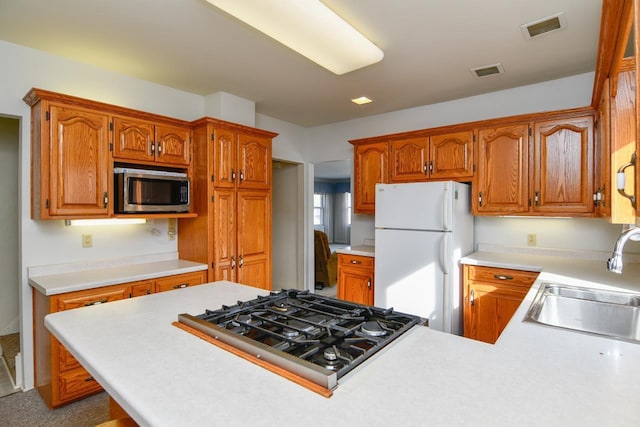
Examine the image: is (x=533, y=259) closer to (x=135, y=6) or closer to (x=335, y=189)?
(x=135, y=6)

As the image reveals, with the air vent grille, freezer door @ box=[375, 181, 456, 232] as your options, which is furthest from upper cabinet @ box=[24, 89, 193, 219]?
the air vent grille

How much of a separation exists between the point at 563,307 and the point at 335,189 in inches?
395

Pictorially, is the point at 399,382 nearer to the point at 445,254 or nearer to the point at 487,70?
the point at 445,254

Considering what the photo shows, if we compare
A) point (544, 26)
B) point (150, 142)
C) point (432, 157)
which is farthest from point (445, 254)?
point (150, 142)

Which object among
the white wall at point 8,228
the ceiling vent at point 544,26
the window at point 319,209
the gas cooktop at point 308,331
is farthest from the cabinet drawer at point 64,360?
the window at point 319,209

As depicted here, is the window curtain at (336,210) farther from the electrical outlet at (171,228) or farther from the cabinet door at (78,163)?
the cabinet door at (78,163)

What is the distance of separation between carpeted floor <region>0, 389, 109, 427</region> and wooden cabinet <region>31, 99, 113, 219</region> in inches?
50.1

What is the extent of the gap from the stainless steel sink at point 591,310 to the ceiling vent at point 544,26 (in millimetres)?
1615

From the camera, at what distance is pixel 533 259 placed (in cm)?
290

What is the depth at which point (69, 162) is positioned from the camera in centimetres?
236

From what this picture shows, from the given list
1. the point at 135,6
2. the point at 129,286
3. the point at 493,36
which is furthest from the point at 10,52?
the point at 493,36

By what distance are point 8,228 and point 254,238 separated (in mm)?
2647

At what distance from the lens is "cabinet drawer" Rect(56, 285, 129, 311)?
7.14 feet

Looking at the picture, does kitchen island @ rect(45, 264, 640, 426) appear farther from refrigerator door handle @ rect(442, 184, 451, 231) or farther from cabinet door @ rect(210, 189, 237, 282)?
cabinet door @ rect(210, 189, 237, 282)
